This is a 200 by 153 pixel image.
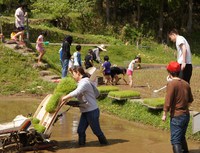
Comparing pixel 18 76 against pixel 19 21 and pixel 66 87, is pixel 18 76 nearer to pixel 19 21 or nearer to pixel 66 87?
pixel 19 21

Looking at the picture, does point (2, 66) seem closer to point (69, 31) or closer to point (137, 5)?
point (69, 31)

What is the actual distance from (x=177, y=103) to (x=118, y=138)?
8.70 ft

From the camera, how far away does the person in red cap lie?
736 cm

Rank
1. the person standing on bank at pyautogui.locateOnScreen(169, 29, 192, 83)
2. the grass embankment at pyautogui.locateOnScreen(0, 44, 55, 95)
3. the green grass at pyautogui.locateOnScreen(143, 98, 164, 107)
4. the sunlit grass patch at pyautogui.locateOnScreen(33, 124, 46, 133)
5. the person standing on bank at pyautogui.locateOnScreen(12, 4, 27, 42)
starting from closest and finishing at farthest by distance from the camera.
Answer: the sunlit grass patch at pyautogui.locateOnScreen(33, 124, 46, 133) < the person standing on bank at pyautogui.locateOnScreen(169, 29, 192, 83) < the green grass at pyautogui.locateOnScreen(143, 98, 164, 107) < the grass embankment at pyautogui.locateOnScreen(0, 44, 55, 95) < the person standing on bank at pyautogui.locateOnScreen(12, 4, 27, 42)

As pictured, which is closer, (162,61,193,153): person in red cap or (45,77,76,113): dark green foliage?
(162,61,193,153): person in red cap

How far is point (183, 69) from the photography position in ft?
29.9

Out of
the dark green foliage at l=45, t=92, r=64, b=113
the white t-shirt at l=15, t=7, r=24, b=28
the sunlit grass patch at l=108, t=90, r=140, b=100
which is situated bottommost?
the sunlit grass patch at l=108, t=90, r=140, b=100

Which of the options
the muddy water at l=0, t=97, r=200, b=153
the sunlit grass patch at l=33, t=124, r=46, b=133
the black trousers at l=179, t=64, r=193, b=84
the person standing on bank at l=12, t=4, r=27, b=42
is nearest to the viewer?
the sunlit grass patch at l=33, t=124, r=46, b=133

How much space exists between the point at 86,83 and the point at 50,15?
28449 millimetres

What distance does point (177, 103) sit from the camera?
7.46 m

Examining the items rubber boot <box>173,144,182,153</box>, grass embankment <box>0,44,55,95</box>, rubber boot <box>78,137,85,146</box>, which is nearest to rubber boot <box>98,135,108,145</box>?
rubber boot <box>78,137,85,146</box>

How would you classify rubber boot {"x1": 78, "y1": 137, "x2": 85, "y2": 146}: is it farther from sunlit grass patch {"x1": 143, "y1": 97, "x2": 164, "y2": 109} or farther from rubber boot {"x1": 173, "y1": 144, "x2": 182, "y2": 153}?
sunlit grass patch {"x1": 143, "y1": 97, "x2": 164, "y2": 109}

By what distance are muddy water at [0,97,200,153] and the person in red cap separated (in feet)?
3.73

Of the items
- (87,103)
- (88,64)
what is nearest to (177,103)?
(87,103)
